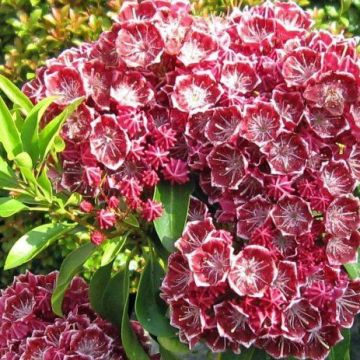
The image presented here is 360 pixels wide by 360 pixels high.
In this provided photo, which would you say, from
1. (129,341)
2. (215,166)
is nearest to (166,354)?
(129,341)

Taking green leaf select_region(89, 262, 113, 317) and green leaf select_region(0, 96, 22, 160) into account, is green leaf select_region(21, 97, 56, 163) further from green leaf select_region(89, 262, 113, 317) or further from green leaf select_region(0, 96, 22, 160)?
green leaf select_region(89, 262, 113, 317)

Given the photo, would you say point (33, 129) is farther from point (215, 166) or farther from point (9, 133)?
point (215, 166)

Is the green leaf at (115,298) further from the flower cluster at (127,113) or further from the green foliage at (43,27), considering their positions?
the green foliage at (43,27)

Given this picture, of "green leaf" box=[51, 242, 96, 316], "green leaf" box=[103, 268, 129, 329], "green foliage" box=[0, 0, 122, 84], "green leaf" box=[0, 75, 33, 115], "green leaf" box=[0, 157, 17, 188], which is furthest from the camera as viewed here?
"green foliage" box=[0, 0, 122, 84]

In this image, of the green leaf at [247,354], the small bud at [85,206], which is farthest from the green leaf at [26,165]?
the green leaf at [247,354]

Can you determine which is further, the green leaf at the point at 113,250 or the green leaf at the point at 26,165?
the green leaf at the point at 113,250

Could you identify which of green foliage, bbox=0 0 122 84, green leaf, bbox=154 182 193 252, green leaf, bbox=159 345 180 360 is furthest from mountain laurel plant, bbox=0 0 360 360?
green foliage, bbox=0 0 122 84

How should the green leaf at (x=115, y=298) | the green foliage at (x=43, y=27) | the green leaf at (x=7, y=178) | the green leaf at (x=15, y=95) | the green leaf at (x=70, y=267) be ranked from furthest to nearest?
the green foliage at (x=43, y=27) → the green leaf at (x=115, y=298) → the green leaf at (x=70, y=267) → the green leaf at (x=15, y=95) → the green leaf at (x=7, y=178)
